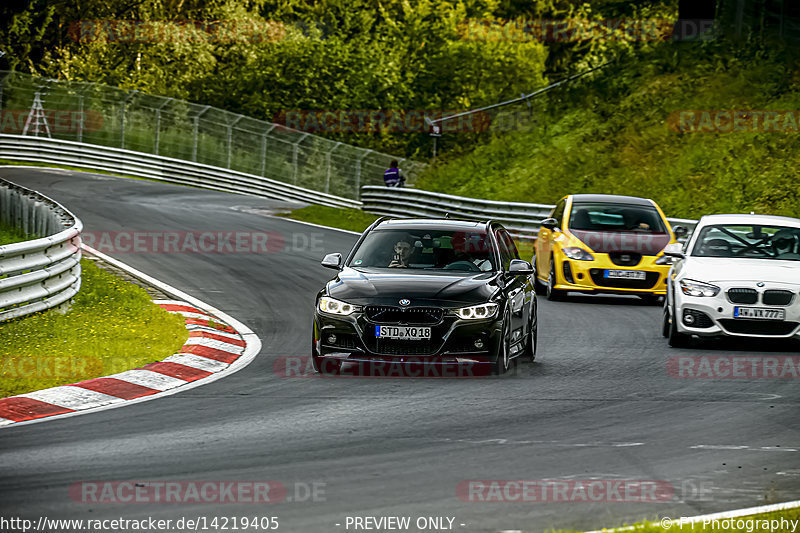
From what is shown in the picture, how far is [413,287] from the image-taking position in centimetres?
1188

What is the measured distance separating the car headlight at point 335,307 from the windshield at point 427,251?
3.07ft

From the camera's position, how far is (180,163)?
45.7m

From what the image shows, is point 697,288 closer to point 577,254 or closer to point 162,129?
point 577,254

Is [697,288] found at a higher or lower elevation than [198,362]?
higher

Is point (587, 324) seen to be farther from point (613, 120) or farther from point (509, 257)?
point (613, 120)

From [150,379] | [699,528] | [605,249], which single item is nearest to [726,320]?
[605,249]

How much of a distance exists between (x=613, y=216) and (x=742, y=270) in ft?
21.7

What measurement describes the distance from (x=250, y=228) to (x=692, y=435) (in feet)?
67.8

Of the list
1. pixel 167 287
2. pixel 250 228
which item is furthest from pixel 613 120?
pixel 167 287

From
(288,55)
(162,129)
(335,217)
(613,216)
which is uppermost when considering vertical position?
(288,55)

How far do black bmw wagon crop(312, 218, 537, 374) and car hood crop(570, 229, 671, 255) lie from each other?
21.9 ft

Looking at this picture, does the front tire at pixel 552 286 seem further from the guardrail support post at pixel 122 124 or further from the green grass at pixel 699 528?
the guardrail support post at pixel 122 124

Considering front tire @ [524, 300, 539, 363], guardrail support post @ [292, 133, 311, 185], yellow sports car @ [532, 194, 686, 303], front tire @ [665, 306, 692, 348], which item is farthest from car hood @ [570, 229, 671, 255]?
guardrail support post @ [292, 133, 311, 185]

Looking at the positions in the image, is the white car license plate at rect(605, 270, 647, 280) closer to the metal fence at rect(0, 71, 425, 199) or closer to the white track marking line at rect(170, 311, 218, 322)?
the white track marking line at rect(170, 311, 218, 322)
